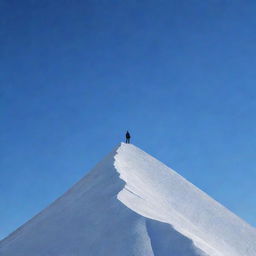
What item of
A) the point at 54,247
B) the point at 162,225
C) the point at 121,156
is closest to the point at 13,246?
the point at 54,247

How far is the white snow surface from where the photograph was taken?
14922 mm

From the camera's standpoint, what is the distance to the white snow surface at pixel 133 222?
14.9 meters

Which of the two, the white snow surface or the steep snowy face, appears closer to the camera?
the white snow surface

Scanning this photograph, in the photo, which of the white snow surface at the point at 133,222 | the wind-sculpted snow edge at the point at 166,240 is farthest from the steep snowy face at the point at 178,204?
the wind-sculpted snow edge at the point at 166,240

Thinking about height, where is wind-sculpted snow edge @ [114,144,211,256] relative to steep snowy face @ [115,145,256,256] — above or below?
below

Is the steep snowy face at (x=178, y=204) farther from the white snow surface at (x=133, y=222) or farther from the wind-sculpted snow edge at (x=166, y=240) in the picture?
the wind-sculpted snow edge at (x=166, y=240)

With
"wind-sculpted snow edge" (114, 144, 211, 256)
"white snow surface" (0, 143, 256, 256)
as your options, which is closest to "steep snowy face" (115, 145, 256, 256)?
"white snow surface" (0, 143, 256, 256)

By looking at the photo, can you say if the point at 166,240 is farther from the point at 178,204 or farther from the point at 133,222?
the point at 178,204

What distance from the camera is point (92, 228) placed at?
1714cm

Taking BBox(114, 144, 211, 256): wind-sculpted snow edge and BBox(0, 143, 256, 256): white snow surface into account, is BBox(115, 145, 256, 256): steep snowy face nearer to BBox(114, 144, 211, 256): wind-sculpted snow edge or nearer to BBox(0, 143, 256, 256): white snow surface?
BBox(0, 143, 256, 256): white snow surface

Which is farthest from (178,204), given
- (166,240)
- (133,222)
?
(166,240)

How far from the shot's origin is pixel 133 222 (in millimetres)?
16156

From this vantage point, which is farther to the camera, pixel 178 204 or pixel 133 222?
pixel 178 204

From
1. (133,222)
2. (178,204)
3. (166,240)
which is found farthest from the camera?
(178,204)
